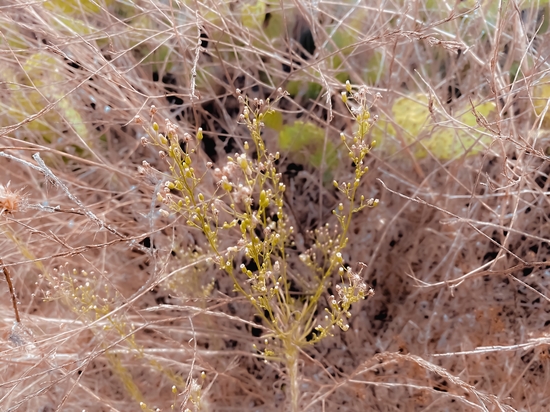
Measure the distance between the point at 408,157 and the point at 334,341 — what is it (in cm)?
49

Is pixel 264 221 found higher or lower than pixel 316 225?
higher

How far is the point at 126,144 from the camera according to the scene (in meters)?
1.29

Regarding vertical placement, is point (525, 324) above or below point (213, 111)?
below

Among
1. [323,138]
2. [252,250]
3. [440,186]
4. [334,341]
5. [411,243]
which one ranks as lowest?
[334,341]

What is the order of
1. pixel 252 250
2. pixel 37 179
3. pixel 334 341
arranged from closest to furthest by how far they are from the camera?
pixel 252 250, pixel 334 341, pixel 37 179

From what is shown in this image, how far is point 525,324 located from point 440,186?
0.37 meters

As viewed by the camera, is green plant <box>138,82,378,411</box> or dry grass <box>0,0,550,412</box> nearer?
green plant <box>138,82,378,411</box>

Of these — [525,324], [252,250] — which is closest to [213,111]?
[252,250]

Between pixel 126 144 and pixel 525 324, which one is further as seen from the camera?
pixel 126 144

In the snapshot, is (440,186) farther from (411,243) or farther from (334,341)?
(334,341)

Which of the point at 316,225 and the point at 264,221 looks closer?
the point at 264,221

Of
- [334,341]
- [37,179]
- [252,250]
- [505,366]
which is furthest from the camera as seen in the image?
[37,179]

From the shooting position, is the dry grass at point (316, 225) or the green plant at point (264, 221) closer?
the green plant at point (264, 221)

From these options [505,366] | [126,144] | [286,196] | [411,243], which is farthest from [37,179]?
[505,366]
